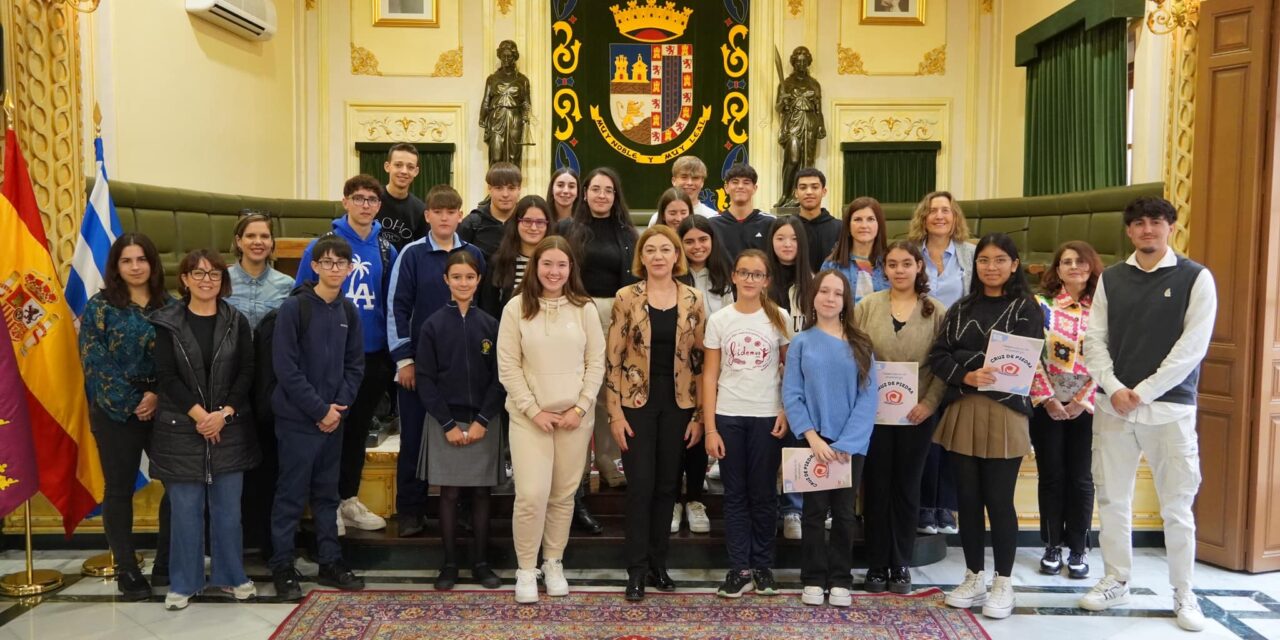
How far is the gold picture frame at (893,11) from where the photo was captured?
8719 mm

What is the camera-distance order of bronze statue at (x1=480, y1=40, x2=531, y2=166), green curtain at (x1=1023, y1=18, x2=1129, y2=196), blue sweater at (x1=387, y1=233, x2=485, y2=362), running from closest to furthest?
1. blue sweater at (x1=387, y1=233, x2=485, y2=362)
2. green curtain at (x1=1023, y1=18, x2=1129, y2=196)
3. bronze statue at (x1=480, y1=40, x2=531, y2=166)

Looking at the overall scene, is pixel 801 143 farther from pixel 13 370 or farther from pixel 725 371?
pixel 13 370

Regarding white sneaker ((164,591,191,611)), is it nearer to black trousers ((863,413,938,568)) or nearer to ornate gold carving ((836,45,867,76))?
black trousers ((863,413,938,568))

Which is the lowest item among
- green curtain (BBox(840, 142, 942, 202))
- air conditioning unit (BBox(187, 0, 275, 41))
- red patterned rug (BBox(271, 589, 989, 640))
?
red patterned rug (BBox(271, 589, 989, 640))

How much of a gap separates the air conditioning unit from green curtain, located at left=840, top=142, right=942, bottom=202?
5637 millimetres

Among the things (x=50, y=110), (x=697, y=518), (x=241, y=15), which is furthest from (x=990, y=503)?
(x=241, y=15)

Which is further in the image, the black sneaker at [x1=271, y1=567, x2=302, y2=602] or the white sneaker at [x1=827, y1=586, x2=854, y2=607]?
the black sneaker at [x1=271, y1=567, x2=302, y2=602]

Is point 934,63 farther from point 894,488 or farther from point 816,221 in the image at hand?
point 894,488

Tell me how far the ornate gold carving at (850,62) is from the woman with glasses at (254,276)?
6.69 m

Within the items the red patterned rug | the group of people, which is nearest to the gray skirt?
the group of people

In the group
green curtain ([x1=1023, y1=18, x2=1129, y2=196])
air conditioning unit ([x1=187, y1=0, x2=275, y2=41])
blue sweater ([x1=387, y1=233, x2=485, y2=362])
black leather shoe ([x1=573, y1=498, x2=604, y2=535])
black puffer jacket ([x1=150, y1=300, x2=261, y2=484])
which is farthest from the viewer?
air conditioning unit ([x1=187, y1=0, x2=275, y2=41])

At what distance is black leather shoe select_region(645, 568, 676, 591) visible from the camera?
351 centimetres

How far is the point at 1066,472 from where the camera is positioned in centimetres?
374

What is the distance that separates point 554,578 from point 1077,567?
7.47ft
